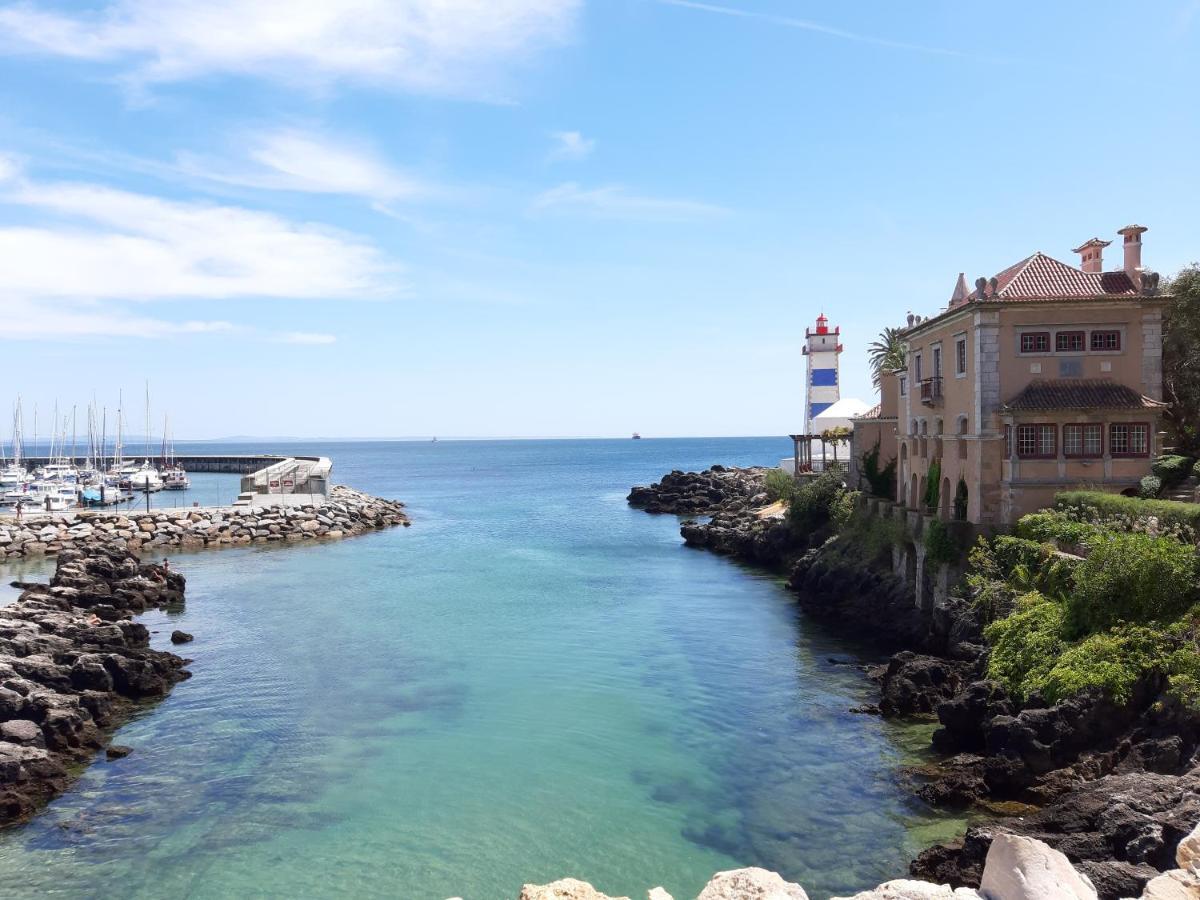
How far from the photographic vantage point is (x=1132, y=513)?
983 inches

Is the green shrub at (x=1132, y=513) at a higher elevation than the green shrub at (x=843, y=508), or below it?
higher

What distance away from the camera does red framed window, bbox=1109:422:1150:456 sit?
30078 mm

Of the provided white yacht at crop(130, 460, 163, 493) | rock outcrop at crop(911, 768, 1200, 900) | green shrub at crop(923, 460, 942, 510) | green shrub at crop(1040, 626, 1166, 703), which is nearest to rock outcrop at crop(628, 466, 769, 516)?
green shrub at crop(923, 460, 942, 510)

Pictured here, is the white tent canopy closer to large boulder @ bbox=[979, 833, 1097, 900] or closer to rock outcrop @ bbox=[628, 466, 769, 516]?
rock outcrop @ bbox=[628, 466, 769, 516]

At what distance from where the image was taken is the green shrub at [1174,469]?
2872 centimetres

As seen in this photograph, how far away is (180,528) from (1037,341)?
2000 inches

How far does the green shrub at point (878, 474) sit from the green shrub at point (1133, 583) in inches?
842

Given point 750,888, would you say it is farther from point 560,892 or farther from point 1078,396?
point 1078,396

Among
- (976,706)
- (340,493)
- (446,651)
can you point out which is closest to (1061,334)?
(976,706)

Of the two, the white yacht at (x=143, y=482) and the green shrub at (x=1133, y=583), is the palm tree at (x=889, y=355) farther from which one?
the white yacht at (x=143, y=482)

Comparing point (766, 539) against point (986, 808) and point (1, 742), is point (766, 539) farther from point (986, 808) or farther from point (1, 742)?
point (1, 742)

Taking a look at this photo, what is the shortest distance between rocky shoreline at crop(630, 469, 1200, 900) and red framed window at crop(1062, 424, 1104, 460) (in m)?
6.23

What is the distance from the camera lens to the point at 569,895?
9367 millimetres

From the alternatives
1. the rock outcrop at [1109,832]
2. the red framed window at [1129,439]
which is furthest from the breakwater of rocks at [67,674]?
the red framed window at [1129,439]
